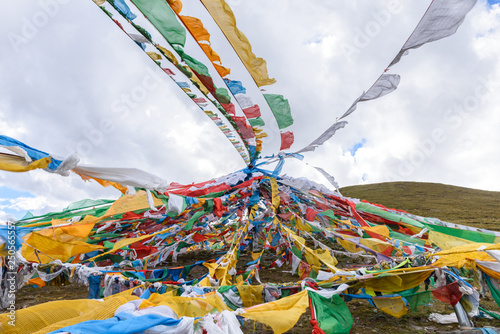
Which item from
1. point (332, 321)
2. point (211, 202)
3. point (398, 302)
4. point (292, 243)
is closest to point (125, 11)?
point (211, 202)

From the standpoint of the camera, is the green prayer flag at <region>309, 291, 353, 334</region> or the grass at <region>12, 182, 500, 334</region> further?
the grass at <region>12, 182, 500, 334</region>

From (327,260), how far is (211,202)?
2655 millimetres

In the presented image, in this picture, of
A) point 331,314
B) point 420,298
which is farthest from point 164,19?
point 420,298

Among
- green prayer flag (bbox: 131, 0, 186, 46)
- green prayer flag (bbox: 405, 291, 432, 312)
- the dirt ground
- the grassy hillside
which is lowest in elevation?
the dirt ground

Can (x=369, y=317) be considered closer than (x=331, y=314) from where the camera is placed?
No

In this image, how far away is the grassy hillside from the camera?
1745 centimetres

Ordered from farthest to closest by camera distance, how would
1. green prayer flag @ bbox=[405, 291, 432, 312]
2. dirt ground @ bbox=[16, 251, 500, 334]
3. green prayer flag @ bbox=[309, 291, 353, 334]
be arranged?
dirt ground @ bbox=[16, 251, 500, 334] → green prayer flag @ bbox=[405, 291, 432, 312] → green prayer flag @ bbox=[309, 291, 353, 334]

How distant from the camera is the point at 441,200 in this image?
24156mm

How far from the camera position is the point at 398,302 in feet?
12.8

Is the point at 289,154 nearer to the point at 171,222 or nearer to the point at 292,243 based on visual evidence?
the point at 292,243

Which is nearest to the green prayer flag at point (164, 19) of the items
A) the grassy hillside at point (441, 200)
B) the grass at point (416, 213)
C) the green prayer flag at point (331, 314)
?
the grass at point (416, 213)

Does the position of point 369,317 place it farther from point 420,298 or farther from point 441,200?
point 441,200

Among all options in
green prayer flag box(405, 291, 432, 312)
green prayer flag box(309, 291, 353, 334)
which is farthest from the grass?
green prayer flag box(405, 291, 432, 312)

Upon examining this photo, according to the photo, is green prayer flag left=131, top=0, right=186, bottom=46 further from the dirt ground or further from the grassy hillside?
the grassy hillside
